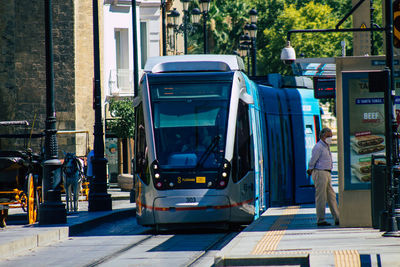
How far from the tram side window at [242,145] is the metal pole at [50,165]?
3758mm

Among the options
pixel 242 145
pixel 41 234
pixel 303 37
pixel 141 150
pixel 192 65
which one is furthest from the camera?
pixel 303 37

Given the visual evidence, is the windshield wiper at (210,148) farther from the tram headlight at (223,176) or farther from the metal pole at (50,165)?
the metal pole at (50,165)

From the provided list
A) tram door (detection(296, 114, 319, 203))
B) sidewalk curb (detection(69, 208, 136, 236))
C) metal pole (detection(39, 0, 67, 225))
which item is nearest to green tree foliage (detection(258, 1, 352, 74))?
tram door (detection(296, 114, 319, 203))

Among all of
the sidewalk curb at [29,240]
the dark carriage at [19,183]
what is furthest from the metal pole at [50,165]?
the dark carriage at [19,183]

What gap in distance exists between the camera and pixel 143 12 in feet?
154

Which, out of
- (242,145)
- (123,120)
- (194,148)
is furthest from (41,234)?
(123,120)

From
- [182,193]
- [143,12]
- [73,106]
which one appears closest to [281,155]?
[182,193]

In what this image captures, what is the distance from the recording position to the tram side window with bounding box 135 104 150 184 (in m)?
16.7

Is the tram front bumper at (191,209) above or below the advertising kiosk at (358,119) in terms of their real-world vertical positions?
below

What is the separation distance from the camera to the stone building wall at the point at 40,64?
122ft

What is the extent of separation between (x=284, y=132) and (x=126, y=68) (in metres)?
21.4

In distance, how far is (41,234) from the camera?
1570cm

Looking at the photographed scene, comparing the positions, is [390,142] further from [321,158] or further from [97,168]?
[97,168]

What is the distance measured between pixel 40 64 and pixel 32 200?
723 inches
